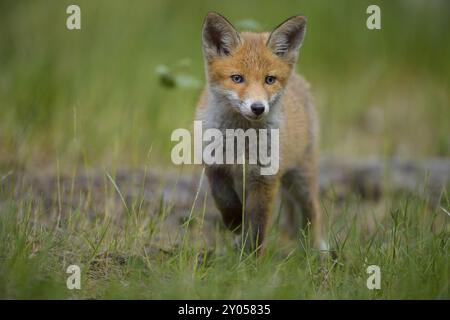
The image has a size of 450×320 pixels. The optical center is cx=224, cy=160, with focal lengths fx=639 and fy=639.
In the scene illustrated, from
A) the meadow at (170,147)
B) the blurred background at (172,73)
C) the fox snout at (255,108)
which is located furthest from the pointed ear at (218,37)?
the blurred background at (172,73)

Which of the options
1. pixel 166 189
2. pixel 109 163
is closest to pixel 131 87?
pixel 109 163

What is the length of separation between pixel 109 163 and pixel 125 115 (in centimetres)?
66

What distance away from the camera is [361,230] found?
4855mm

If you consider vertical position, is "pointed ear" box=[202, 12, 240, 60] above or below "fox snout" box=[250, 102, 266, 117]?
above

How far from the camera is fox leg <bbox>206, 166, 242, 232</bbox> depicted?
4902 millimetres

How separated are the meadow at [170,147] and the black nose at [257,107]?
0.85 m

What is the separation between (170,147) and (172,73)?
1.32m

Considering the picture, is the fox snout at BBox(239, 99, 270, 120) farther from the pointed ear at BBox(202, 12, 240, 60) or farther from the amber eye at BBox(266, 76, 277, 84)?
the pointed ear at BBox(202, 12, 240, 60)

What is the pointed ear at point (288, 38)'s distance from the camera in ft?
15.5

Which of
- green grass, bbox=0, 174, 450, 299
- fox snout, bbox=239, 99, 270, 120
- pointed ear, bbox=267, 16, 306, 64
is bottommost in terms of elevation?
green grass, bbox=0, 174, 450, 299

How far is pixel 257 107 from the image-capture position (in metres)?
4.23

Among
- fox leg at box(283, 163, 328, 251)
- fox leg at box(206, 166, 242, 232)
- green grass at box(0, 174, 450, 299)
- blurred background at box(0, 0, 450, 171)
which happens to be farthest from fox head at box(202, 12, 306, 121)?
blurred background at box(0, 0, 450, 171)

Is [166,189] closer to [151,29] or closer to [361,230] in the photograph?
[361,230]

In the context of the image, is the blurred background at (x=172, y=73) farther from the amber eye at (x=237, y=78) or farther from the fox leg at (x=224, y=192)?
the amber eye at (x=237, y=78)
